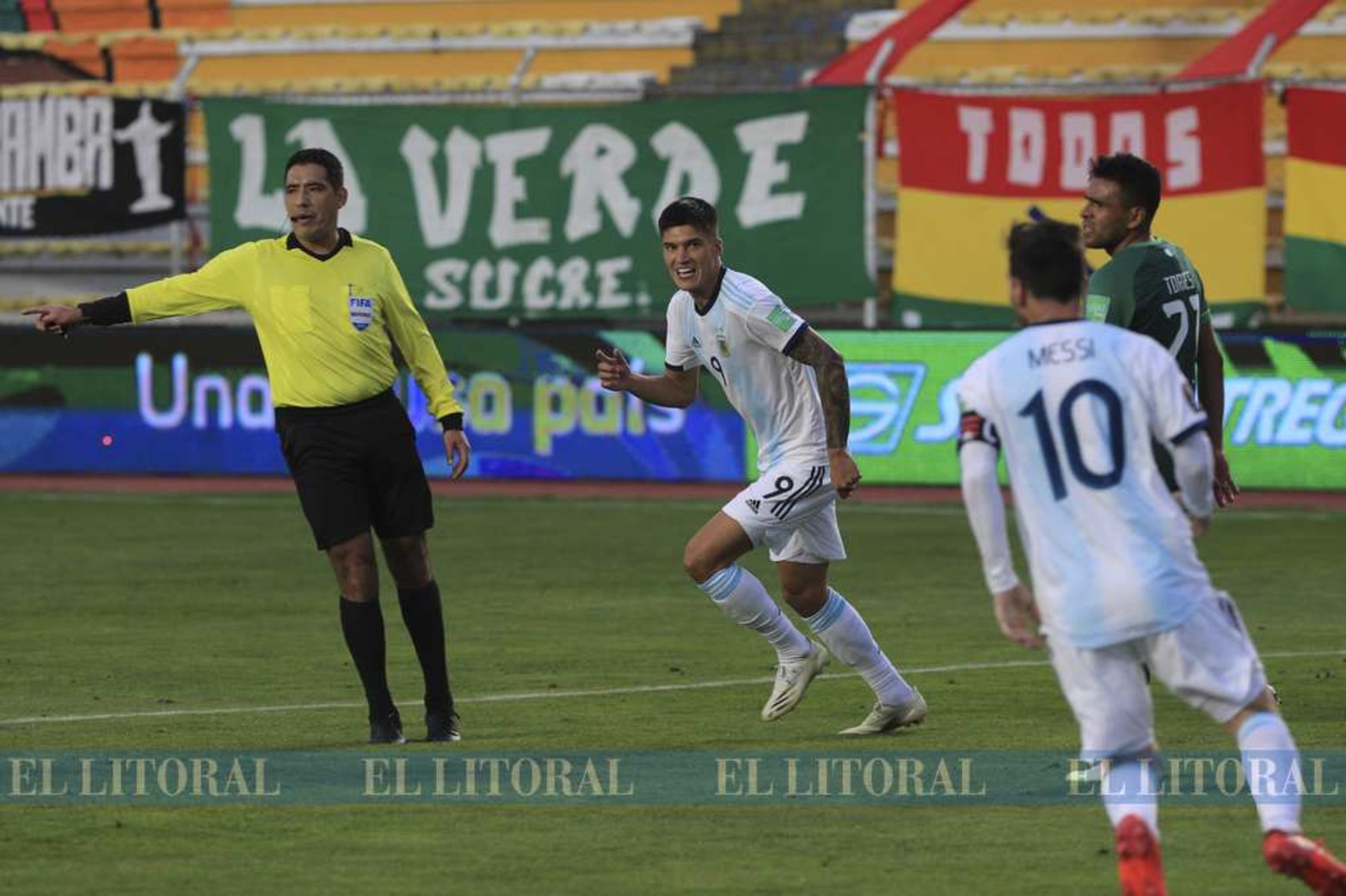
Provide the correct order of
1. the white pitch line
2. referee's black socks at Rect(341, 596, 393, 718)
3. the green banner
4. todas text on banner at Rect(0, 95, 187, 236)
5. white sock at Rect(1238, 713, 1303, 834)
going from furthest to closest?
todas text on banner at Rect(0, 95, 187, 236) < the green banner < the white pitch line < referee's black socks at Rect(341, 596, 393, 718) < white sock at Rect(1238, 713, 1303, 834)

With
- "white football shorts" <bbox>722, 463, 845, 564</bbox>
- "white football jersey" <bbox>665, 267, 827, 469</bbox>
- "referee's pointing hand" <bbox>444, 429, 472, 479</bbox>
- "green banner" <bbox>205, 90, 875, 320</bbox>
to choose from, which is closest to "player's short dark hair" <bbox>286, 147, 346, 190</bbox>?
"referee's pointing hand" <bbox>444, 429, 472, 479</bbox>

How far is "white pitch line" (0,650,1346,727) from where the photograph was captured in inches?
406

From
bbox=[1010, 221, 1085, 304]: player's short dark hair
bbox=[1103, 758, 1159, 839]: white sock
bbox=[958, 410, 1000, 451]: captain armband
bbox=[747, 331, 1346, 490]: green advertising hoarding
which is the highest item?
bbox=[1010, 221, 1085, 304]: player's short dark hair

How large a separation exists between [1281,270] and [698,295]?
12720mm

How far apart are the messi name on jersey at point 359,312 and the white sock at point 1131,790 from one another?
3.99 metres

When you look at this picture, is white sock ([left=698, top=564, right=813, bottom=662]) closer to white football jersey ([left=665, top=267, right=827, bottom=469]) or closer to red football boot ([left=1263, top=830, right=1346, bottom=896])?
white football jersey ([left=665, top=267, right=827, bottom=469])

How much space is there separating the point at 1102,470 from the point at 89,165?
18306 mm

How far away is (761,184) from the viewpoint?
21.9 metres

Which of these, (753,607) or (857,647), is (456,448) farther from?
(857,647)

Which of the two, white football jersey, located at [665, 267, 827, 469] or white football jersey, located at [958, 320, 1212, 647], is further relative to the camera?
white football jersey, located at [665, 267, 827, 469]

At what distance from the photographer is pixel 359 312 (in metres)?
9.71

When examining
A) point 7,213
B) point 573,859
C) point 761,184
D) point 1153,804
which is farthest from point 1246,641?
point 7,213

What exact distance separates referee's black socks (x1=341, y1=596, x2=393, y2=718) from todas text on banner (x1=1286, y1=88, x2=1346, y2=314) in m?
12.8

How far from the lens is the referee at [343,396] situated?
9.66 metres
